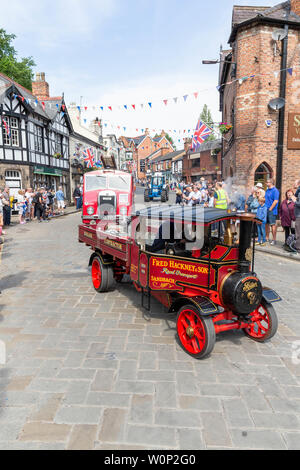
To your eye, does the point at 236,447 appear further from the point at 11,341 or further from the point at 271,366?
the point at 11,341

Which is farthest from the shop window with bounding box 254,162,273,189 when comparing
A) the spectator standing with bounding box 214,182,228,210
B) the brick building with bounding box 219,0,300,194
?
the spectator standing with bounding box 214,182,228,210

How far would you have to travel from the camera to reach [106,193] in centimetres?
1333

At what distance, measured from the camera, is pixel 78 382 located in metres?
3.25

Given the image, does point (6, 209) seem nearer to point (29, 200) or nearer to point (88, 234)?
point (29, 200)

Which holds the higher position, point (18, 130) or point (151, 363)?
point (18, 130)

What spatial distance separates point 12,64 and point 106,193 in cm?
2665

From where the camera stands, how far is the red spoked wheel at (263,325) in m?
4.04

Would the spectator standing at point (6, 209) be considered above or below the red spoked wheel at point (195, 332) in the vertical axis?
above

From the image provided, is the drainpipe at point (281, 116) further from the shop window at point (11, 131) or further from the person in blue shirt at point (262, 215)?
the shop window at point (11, 131)

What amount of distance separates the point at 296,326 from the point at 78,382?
128 inches

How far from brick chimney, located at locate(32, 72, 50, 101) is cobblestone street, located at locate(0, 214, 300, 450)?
2706 cm

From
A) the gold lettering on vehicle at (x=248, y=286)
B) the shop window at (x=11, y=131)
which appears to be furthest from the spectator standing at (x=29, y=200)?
the gold lettering on vehicle at (x=248, y=286)
